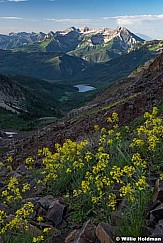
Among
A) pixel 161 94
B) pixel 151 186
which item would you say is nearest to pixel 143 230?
pixel 151 186

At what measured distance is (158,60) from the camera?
54469mm

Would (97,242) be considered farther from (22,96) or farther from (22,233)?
(22,96)

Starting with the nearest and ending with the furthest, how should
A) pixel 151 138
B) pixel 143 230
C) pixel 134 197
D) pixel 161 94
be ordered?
pixel 143 230 → pixel 134 197 → pixel 151 138 → pixel 161 94

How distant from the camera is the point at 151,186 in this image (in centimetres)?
800

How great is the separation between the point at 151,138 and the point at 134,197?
2153 mm

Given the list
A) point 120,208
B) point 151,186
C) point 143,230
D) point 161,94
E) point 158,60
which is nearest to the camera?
point 143,230

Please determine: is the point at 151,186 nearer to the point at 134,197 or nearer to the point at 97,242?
the point at 134,197

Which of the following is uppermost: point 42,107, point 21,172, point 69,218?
point 69,218

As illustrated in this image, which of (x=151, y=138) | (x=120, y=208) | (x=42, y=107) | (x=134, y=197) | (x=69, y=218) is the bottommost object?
(x=42, y=107)

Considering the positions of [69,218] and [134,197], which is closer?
[134,197]

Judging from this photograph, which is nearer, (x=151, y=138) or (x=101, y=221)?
(x=101, y=221)

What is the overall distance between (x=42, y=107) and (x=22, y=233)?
620 feet

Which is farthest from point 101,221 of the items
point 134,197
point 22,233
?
point 22,233

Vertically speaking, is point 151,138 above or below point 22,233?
above
